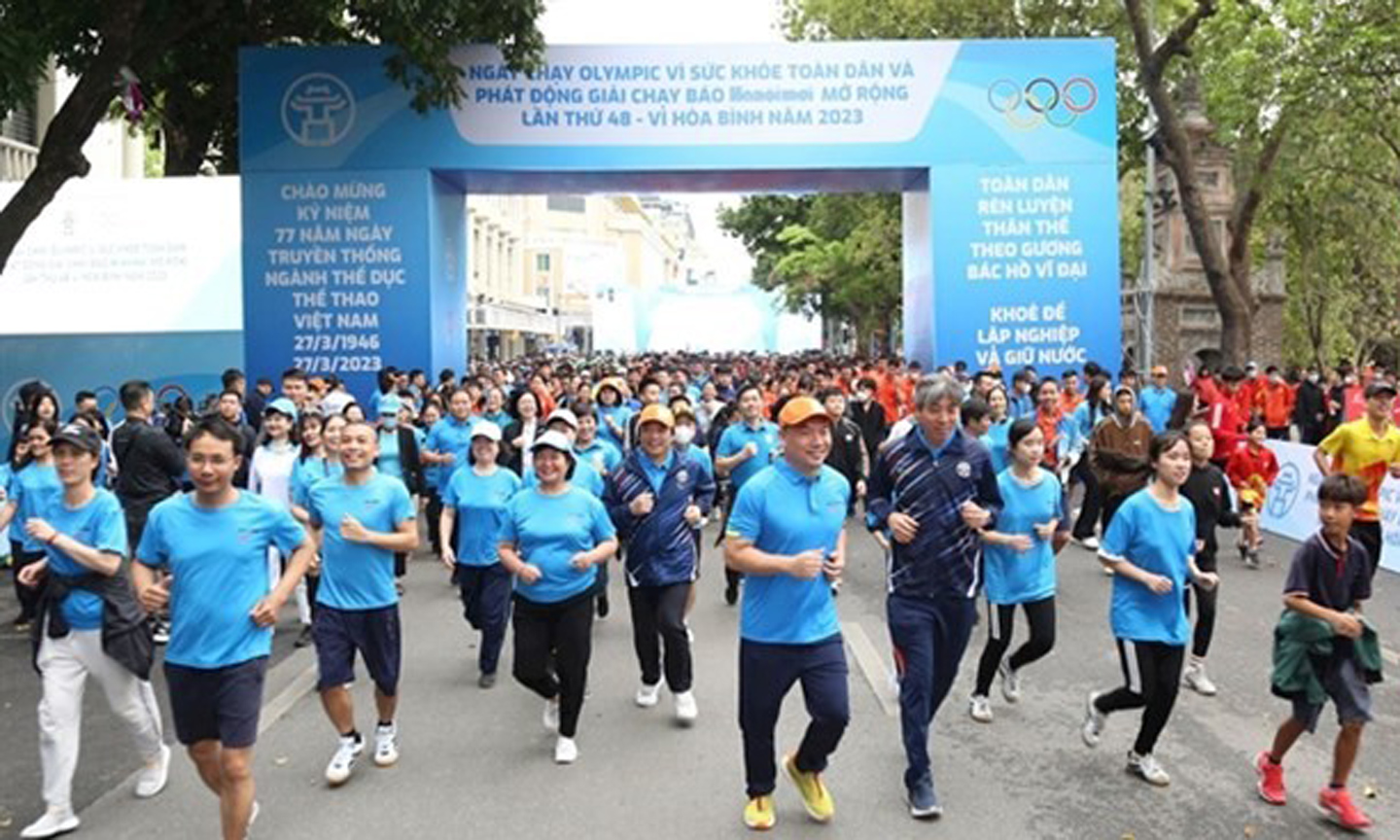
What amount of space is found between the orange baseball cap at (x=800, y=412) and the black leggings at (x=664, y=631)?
184 centimetres

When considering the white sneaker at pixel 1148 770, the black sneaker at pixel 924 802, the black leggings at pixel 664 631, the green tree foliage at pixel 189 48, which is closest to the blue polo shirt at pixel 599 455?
the black leggings at pixel 664 631

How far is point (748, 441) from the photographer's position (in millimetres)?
9055

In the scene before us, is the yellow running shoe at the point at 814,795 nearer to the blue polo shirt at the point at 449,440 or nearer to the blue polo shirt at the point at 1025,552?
the blue polo shirt at the point at 1025,552

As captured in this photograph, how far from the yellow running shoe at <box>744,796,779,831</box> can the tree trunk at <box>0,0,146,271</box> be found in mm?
9337

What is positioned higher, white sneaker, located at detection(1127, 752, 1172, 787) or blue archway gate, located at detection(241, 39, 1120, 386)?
blue archway gate, located at detection(241, 39, 1120, 386)

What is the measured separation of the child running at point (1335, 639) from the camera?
4.80 meters

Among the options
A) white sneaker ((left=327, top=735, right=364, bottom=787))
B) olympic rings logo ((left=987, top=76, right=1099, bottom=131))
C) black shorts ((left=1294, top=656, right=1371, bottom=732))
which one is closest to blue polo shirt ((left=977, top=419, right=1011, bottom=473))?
black shorts ((left=1294, top=656, right=1371, bottom=732))

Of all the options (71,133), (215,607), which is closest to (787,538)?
(215,607)

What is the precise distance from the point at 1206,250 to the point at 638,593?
12.8 metres

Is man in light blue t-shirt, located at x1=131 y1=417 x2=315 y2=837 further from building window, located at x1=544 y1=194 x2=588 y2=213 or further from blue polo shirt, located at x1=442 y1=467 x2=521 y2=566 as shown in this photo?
building window, located at x1=544 y1=194 x2=588 y2=213

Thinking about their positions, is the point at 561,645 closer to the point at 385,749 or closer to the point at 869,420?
the point at 385,749

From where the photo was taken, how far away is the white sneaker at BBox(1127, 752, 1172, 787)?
17.3 feet

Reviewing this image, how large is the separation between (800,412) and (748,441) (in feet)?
14.4

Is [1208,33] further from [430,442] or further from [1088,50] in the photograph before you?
[430,442]
